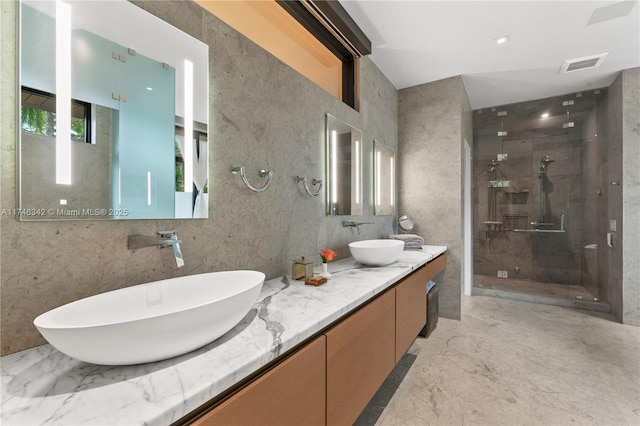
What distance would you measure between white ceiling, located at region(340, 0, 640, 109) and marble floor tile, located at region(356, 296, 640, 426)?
263 centimetres

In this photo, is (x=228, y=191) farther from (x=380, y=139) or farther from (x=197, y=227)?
A: (x=380, y=139)

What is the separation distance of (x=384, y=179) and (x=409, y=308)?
1.49 meters

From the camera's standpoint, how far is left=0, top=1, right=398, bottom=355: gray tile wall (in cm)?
77

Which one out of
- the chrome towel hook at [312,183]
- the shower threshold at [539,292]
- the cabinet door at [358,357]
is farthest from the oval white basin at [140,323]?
the shower threshold at [539,292]

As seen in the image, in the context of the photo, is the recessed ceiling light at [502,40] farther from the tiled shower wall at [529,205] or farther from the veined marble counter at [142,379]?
the veined marble counter at [142,379]

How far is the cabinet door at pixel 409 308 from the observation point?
5.50 feet

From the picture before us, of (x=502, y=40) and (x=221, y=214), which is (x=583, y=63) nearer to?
(x=502, y=40)

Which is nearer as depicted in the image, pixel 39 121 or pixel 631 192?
pixel 39 121

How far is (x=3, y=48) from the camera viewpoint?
2.52ft

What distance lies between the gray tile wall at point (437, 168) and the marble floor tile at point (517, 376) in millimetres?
635

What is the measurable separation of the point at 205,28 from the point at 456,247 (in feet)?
9.50

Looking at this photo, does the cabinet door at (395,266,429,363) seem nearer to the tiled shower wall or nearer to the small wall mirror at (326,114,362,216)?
the small wall mirror at (326,114,362,216)

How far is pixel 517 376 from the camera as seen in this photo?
1.99 meters

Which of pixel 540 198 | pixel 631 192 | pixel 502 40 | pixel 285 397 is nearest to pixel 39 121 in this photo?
pixel 285 397
